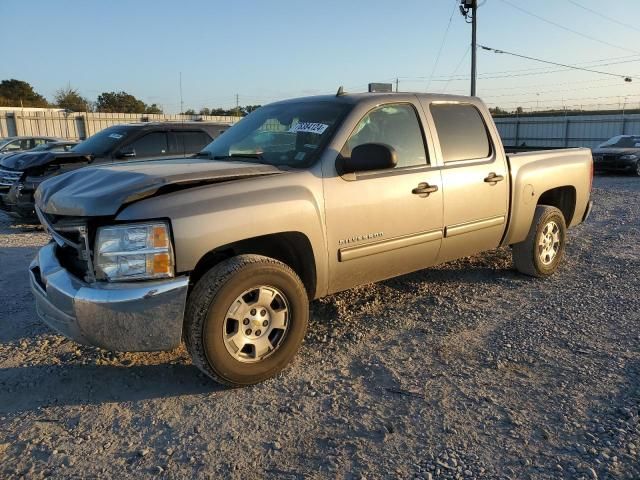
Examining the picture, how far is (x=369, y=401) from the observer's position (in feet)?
10.6

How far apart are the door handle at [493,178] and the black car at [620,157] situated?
15.0 metres

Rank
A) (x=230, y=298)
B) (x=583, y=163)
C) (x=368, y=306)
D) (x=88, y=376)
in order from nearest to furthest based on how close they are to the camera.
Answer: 1. (x=230, y=298)
2. (x=88, y=376)
3. (x=368, y=306)
4. (x=583, y=163)

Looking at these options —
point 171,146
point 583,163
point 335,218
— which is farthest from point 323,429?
point 171,146

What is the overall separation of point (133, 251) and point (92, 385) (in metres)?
1.07

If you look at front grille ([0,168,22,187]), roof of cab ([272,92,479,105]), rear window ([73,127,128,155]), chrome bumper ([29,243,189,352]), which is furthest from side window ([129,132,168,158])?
chrome bumper ([29,243,189,352])

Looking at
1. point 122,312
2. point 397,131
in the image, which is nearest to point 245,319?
point 122,312

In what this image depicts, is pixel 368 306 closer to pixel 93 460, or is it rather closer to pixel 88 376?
pixel 88 376

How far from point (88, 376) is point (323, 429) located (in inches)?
67.5

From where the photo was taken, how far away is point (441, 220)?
14.8ft

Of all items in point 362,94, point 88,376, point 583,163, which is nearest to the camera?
point 88,376

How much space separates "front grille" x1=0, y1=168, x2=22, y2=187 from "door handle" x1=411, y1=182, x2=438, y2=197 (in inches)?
294

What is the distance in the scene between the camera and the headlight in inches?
119

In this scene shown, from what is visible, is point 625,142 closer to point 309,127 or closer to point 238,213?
point 309,127

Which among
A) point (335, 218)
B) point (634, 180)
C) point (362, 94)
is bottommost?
point (634, 180)
